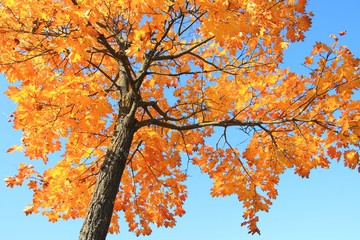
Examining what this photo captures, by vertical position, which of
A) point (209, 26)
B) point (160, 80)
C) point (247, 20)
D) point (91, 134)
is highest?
point (160, 80)

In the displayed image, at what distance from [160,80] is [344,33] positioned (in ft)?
13.7

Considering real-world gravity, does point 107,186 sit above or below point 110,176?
below

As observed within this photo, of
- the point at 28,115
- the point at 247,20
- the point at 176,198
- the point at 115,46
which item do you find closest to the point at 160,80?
the point at 115,46

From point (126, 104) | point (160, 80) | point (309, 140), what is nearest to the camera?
→ point (126, 104)

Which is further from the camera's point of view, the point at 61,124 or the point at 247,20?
the point at 61,124

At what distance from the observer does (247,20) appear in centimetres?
472

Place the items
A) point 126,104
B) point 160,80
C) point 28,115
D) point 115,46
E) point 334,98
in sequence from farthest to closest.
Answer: point 160,80
point 115,46
point 126,104
point 28,115
point 334,98

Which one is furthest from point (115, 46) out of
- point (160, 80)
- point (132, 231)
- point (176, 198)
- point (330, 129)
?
point (330, 129)

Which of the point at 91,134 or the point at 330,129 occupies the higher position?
the point at 91,134

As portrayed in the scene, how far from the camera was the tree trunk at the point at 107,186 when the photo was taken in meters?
5.54

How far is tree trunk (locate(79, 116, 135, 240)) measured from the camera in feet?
18.2

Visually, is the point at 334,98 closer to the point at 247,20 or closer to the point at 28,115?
the point at 247,20

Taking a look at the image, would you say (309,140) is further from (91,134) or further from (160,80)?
(91,134)

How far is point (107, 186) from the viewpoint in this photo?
5.86 meters
